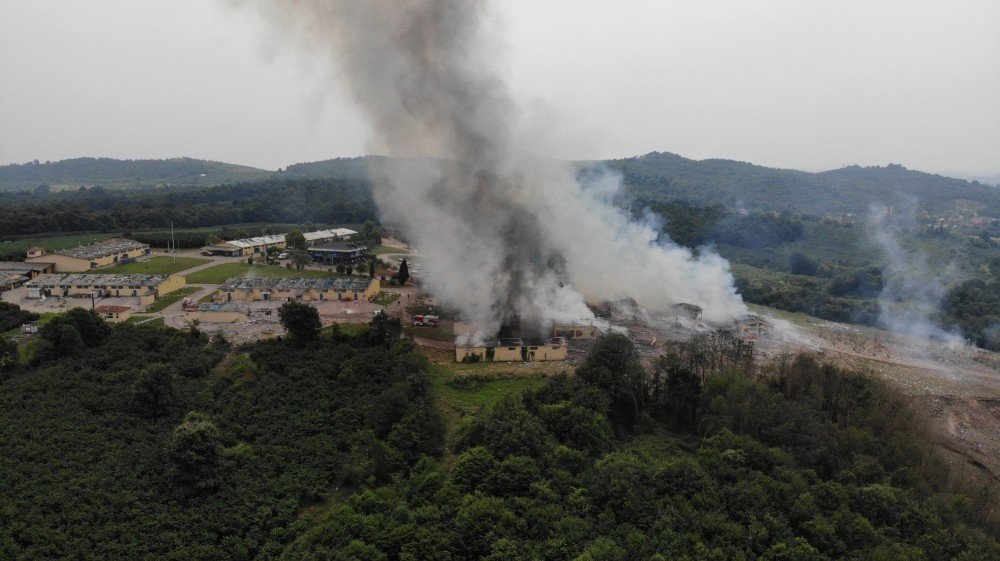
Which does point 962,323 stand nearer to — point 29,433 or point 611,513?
point 611,513

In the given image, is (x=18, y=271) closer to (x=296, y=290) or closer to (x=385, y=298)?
(x=296, y=290)

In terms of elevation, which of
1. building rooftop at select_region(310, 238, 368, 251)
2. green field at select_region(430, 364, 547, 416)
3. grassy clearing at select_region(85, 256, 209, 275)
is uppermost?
building rooftop at select_region(310, 238, 368, 251)

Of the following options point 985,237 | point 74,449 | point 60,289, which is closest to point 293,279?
point 60,289

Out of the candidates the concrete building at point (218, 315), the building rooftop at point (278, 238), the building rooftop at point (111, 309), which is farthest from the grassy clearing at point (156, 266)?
the concrete building at point (218, 315)

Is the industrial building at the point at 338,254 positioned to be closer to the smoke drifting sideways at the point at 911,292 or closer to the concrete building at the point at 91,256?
the concrete building at the point at 91,256

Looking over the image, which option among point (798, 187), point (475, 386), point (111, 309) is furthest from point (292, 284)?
point (798, 187)

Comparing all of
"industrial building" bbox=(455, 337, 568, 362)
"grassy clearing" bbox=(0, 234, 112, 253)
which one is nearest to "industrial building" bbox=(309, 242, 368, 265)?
"grassy clearing" bbox=(0, 234, 112, 253)

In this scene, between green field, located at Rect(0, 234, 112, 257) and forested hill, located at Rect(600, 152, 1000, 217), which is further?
forested hill, located at Rect(600, 152, 1000, 217)

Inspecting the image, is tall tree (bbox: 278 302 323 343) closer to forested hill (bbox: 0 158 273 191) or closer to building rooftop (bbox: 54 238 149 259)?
building rooftop (bbox: 54 238 149 259)
